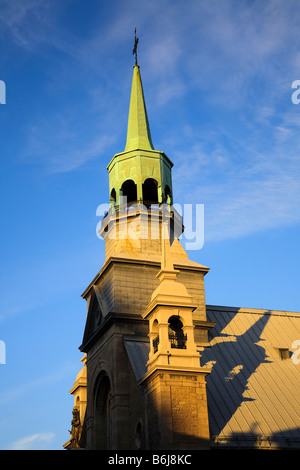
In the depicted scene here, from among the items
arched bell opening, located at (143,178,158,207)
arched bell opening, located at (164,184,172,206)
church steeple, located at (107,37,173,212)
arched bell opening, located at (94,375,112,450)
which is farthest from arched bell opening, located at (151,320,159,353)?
arched bell opening, located at (143,178,158,207)

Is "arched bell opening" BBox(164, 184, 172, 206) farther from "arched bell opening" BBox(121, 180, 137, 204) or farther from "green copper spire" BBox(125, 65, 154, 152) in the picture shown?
"green copper spire" BBox(125, 65, 154, 152)

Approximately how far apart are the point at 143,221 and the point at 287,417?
14.9m

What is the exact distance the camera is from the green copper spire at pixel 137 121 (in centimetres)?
4619

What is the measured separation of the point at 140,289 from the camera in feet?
130

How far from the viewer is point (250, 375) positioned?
37750 mm

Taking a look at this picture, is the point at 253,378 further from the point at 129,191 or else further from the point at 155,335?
the point at 129,191

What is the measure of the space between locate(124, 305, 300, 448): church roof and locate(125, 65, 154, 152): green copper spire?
1193 centimetres

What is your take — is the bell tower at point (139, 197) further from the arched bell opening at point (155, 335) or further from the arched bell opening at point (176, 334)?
the arched bell opening at point (155, 335)

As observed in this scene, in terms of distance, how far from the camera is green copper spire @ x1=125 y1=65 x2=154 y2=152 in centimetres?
4619

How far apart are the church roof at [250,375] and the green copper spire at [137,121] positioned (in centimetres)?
1193

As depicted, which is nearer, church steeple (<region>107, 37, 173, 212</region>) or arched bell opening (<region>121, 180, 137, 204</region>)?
church steeple (<region>107, 37, 173, 212</region>)
